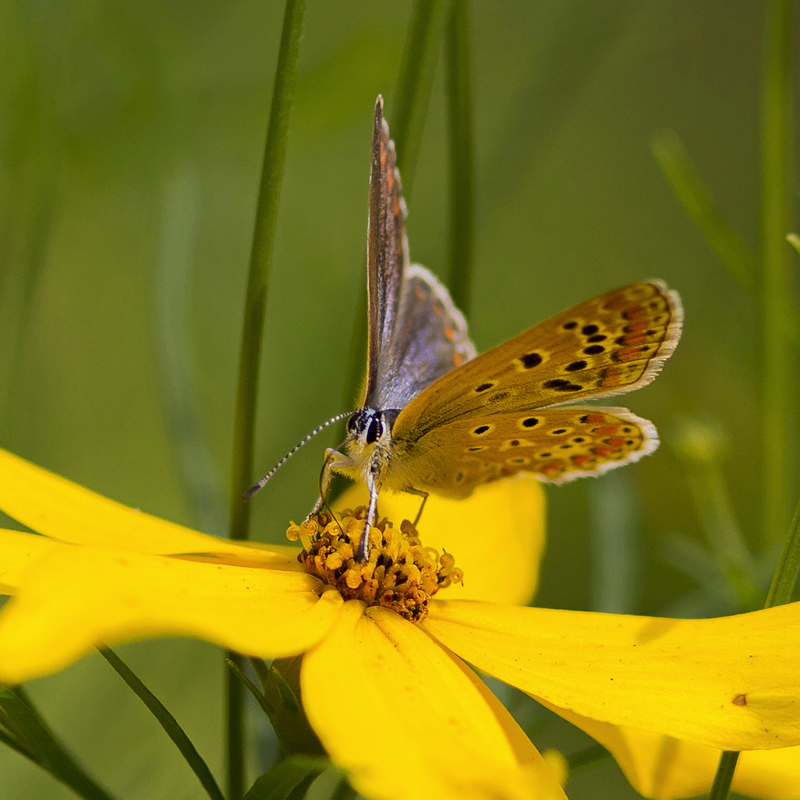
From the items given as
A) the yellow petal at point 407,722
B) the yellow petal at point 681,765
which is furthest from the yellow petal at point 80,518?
the yellow petal at point 681,765

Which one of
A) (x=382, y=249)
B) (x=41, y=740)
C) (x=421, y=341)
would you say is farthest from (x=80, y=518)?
(x=421, y=341)

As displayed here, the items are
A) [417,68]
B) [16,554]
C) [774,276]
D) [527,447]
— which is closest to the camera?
[16,554]

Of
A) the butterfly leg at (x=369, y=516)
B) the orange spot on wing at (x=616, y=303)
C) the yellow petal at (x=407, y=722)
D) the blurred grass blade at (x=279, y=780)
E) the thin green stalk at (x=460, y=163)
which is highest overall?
the thin green stalk at (x=460, y=163)

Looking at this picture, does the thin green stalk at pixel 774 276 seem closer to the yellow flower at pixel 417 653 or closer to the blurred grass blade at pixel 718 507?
the blurred grass blade at pixel 718 507

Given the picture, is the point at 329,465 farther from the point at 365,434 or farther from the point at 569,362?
the point at 569,362

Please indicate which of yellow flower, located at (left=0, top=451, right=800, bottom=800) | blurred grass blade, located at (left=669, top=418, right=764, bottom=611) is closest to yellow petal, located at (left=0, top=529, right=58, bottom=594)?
yellow flower, located at (left=0, top=451, right=800, bottom=800)

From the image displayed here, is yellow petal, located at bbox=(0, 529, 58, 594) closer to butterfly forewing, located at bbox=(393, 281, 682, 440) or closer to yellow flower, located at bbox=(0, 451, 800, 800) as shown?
yellow flower, located at bbox=(0, 451, 800, 800)
